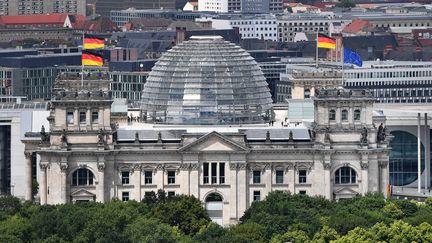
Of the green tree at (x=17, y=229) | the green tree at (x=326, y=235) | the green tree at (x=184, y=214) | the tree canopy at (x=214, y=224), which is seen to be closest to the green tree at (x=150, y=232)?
the tree canopy at (x=214, y=224)

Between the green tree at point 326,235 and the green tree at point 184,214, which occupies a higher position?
the green tree at point 184,214

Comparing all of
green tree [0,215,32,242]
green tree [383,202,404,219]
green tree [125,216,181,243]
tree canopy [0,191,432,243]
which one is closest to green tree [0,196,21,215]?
tree canopy [0,191,432,243]

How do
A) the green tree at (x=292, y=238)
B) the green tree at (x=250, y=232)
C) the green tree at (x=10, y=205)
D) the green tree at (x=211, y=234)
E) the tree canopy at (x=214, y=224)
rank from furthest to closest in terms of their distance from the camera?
the green tree at (x=10, y=205) → the green tree at (x=292, y=238) → the green tree at (x=250, y=232) → the tree canopy at (x=214, y=224) → the green tree at (x=211, y=234)

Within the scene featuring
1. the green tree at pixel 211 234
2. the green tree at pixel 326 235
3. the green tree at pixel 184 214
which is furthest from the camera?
the green tree at pixel 184 214

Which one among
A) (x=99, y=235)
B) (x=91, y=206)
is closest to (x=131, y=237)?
(x=99, y=235)

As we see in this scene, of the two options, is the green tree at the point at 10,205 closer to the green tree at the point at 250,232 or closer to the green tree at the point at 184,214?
the green tree at the point at 184,214

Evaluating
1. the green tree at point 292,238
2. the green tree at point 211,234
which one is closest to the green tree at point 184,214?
the green tree at point 211,234

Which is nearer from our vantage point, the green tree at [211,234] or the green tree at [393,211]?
the green tree at [211,234]

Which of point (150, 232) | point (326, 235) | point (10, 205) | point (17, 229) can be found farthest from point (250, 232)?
point (10, 205)

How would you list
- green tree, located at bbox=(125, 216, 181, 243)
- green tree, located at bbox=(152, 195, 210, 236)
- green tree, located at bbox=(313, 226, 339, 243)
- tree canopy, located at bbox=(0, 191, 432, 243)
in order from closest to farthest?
green tree, located at bbox=(125, 216, 181, 243) → tree canopy, located at bbox=(0, 191, 432, 243) → green tree, located at bbox=(313, 226, 339, 243) → green tree, located at bbox=(152, 195, 210, 236)

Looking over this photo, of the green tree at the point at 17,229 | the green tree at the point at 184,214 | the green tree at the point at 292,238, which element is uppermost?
the green tree at the point at 184,214

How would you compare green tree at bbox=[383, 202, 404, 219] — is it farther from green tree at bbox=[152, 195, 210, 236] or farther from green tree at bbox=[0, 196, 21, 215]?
green tree at bbox=[0, 196, 21, 215]

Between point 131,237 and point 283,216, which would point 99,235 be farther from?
point 283,216

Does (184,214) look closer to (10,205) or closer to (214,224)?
(214,224)
